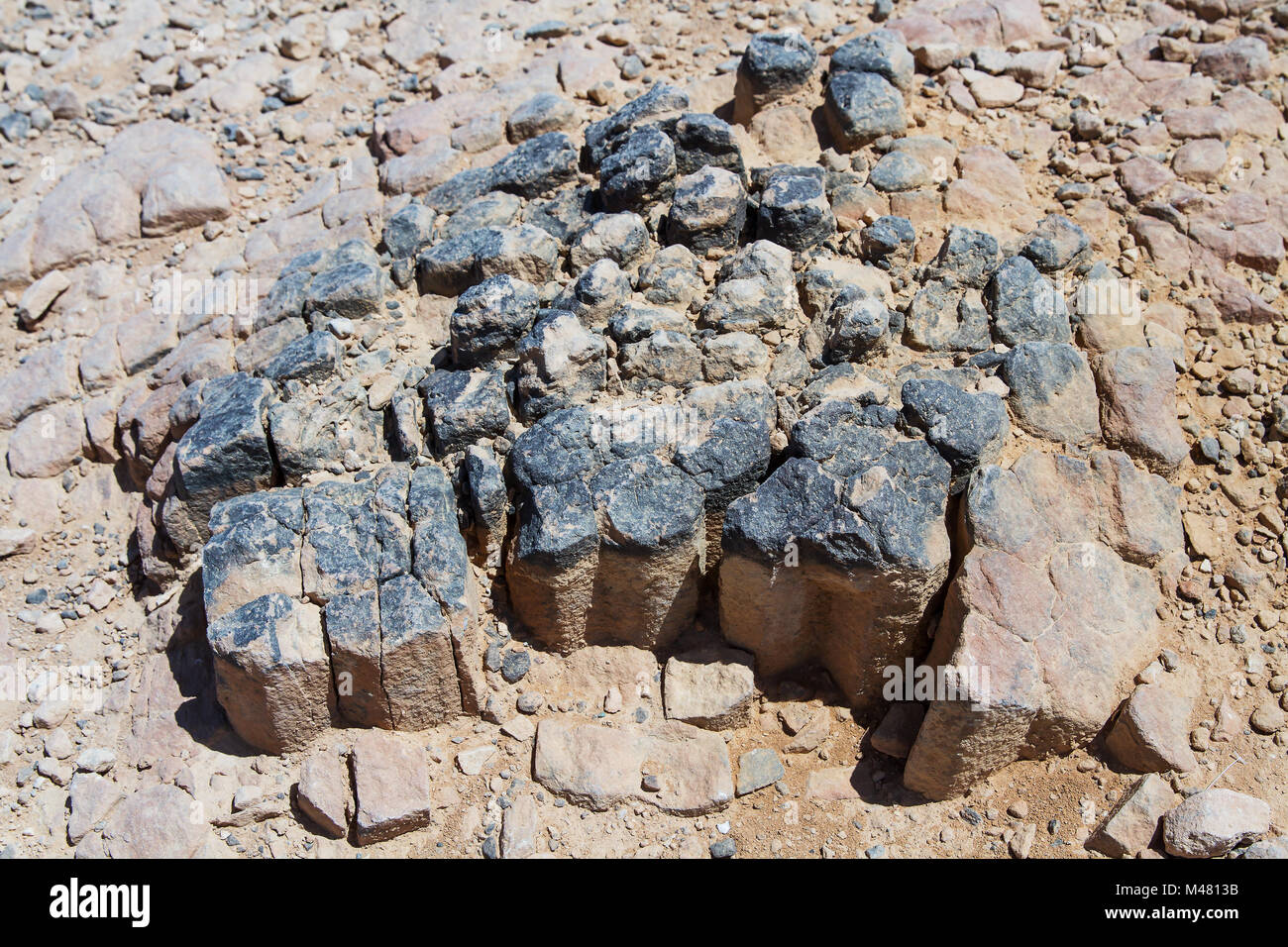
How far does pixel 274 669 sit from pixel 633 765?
1.68m

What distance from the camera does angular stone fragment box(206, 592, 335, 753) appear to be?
15.3 feet

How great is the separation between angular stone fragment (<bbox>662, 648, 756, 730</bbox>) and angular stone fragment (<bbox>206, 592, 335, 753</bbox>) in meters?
1.60

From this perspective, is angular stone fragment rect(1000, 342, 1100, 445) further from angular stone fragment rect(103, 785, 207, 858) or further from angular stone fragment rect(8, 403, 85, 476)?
angular stone fragment rect(8, 403, 85, 476)

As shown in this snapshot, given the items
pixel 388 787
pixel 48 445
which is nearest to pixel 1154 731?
pixel 388 787

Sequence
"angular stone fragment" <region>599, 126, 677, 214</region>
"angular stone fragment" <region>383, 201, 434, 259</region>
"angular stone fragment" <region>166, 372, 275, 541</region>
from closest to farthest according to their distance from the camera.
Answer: "angular stone fragment" <region>166, 372, 275, 541</region>, "angular stone fragment" <region>599, 126, 677, 214</region>, "angular stone fragment" <region>383, 201, 434, 259</region>

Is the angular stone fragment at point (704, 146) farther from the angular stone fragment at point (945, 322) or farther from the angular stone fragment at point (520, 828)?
the angular stone fragment at point (520, 828)

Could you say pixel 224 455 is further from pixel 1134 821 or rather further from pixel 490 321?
pixel 1134 821

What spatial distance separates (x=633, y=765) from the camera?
491 centimetres

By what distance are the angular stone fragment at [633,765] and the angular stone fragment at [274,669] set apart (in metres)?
1.06

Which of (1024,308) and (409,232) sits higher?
Answer: (1024,308)

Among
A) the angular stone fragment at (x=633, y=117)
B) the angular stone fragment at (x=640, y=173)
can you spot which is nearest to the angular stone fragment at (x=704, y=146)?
the angular stone fragment at (x=640, y=173)

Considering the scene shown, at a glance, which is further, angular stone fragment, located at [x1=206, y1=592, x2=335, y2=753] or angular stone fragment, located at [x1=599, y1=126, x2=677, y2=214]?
angular stone fragment, located at [x1=599, y1=126, x2=677, y2=214]

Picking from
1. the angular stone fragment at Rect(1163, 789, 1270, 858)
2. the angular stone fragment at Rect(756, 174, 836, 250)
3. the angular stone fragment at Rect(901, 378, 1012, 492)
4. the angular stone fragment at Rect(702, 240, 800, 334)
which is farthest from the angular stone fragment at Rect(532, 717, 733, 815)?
the angular stone fragment at Rect(756, 174, 836, 250)

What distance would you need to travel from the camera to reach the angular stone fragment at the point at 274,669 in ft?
15.3
